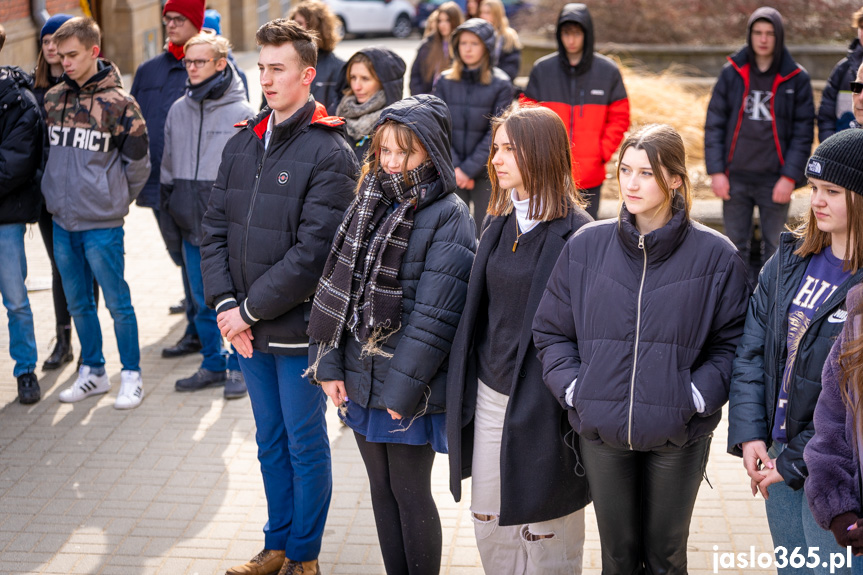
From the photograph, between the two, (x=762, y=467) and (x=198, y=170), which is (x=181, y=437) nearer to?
(x=198, y=170)

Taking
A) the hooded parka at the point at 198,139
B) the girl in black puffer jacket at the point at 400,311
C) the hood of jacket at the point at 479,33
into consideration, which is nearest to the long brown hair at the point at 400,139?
the girl in black puffer jacket at the point at 400,311

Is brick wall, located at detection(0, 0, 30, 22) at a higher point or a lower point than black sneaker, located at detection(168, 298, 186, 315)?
higher

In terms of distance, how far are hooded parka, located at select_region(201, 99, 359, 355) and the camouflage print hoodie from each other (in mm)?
2011

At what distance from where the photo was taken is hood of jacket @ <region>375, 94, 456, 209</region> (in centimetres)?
356

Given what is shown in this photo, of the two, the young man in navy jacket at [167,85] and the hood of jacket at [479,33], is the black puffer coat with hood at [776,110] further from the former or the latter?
the young man in navy jacket at [167,85]

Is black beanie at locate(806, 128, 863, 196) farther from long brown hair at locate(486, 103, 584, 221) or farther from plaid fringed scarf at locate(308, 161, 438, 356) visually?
plaid fringed scarf at locate(308, 161, 438, 356)

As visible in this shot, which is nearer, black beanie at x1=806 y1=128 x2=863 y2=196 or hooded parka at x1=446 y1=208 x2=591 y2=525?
black beanie at x1=806 y1=128 x2=863 y2=196

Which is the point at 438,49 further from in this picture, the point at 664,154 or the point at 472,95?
the point at 664,154

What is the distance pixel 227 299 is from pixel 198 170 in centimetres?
220

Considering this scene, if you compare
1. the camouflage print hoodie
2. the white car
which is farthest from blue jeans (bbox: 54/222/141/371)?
the white car

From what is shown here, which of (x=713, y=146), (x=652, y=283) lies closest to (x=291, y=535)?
(x=652, y=283)

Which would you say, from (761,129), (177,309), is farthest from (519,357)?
(177,309)

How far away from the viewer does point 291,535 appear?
4172 mm

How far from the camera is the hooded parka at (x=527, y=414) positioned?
3.43 metres
